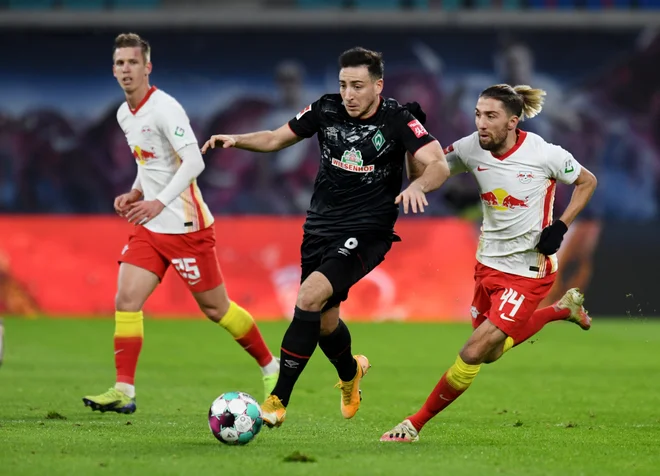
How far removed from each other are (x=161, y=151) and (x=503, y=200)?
8.17 feet

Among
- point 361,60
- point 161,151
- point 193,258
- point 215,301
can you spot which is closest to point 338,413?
point 215,301

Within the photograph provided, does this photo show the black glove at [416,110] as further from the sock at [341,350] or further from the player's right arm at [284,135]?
the sock at [341,350]

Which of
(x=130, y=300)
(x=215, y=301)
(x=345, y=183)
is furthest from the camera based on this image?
(x=215, y=301)

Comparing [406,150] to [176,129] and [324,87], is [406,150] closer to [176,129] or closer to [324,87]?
[176,129]

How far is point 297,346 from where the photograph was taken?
23.0 feet

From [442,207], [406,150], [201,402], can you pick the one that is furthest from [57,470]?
[442,207]

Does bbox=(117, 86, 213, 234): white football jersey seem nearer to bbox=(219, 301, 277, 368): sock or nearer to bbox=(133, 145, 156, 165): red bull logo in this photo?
bbox=(133, 145, 156, 165): red bull logo

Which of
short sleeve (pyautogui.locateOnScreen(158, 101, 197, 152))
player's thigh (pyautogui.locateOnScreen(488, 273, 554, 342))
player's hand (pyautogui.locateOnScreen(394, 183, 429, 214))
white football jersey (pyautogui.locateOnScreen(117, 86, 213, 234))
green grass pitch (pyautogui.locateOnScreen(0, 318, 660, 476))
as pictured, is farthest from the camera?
white football jersey (pyautogui.locateOnScreen(117, 86, 213, 234))

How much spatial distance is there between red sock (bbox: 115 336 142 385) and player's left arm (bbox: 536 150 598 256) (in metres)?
2.93

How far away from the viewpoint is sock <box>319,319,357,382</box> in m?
7.72

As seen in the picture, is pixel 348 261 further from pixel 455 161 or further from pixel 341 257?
pixel 455 161

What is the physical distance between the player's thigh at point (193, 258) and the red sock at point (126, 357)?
564 mm

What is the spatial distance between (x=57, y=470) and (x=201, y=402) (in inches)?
139

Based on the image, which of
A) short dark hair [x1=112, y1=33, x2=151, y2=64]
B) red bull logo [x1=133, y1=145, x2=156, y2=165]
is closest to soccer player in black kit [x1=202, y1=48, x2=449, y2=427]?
red bull logo [x1=133, y1=145, x2=156, y2=165]
